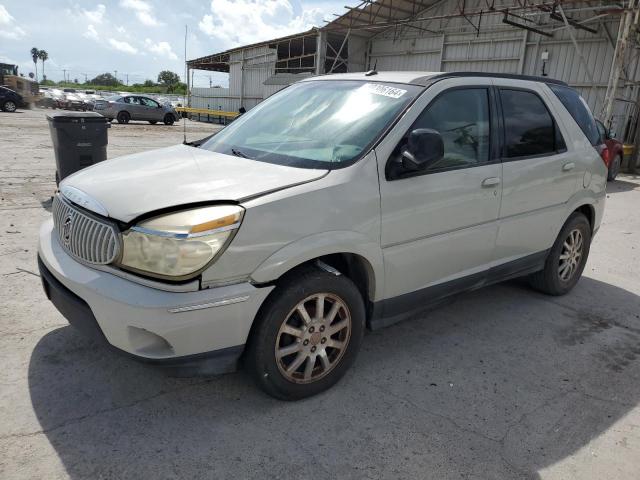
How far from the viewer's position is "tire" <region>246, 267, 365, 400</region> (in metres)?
2.56

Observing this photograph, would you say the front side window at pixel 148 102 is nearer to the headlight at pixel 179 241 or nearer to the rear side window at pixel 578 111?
the rear side window at pixel 578 111

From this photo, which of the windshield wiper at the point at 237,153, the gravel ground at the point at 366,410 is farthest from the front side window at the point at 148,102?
the windshield wiper at the point at 237,153

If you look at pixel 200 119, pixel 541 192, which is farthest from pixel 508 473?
pixel 200 119

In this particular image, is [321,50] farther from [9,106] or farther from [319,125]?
[319,125]

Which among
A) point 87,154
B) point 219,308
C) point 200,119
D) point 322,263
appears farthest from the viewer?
point 200,119

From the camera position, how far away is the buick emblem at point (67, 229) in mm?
2707

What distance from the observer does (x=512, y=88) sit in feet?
12.6

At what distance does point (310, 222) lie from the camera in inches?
101

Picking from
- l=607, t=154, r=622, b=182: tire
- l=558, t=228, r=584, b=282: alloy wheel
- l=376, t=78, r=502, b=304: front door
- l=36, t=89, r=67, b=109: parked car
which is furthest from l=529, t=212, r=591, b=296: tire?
l=36, t=89, r=67, b=109: parked car

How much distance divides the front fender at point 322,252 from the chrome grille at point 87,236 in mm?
698

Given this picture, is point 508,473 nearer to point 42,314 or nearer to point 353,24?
point 42,314

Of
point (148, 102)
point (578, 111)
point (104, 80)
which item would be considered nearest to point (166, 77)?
point (104, 80)

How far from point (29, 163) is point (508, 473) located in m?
11.3

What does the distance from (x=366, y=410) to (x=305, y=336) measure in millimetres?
548
